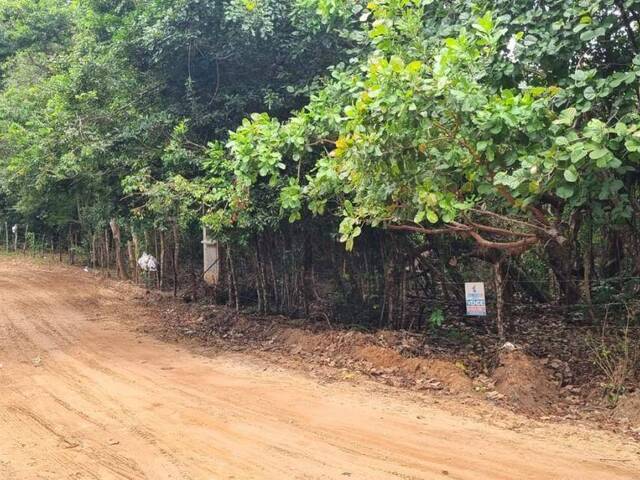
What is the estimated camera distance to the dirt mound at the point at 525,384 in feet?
20.5

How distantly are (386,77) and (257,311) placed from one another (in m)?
7.60

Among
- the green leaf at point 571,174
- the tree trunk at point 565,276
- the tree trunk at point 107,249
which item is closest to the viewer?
the green leaf at point 571,174

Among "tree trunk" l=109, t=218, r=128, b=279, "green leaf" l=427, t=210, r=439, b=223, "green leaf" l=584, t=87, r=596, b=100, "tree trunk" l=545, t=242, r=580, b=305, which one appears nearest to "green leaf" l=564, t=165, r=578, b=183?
"green leaf" l=584, t=87, r=596, b=100

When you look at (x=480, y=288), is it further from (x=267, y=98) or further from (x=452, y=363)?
(x=267, y=98)

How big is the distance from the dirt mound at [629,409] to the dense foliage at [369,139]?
1.73 metres

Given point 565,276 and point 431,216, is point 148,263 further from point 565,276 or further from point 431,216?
point 431,216

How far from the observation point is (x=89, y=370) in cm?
789

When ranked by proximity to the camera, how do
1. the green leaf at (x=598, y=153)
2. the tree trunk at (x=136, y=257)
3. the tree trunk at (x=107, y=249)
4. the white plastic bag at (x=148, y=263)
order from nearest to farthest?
the green leaf at (x=598, y=153) < the white plastic bag at (x=148, y=263) < the tree trunk at (x=136, y=257) < the tree trunk at (x=107, y=249)

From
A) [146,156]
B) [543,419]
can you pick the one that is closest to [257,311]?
[146,156]

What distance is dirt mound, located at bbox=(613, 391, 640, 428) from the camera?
18.5 feet

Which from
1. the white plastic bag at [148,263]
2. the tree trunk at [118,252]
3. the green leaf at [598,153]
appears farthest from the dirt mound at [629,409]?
the tree trunk at [118,252]

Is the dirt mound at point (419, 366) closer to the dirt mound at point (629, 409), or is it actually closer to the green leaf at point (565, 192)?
the dirt mound at point (629, 409)

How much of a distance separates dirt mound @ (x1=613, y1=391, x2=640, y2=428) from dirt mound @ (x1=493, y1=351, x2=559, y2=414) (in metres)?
0.64

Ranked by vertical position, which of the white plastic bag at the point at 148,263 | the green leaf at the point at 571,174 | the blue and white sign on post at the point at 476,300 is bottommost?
the blue and white sign on post at the point at 476,300
